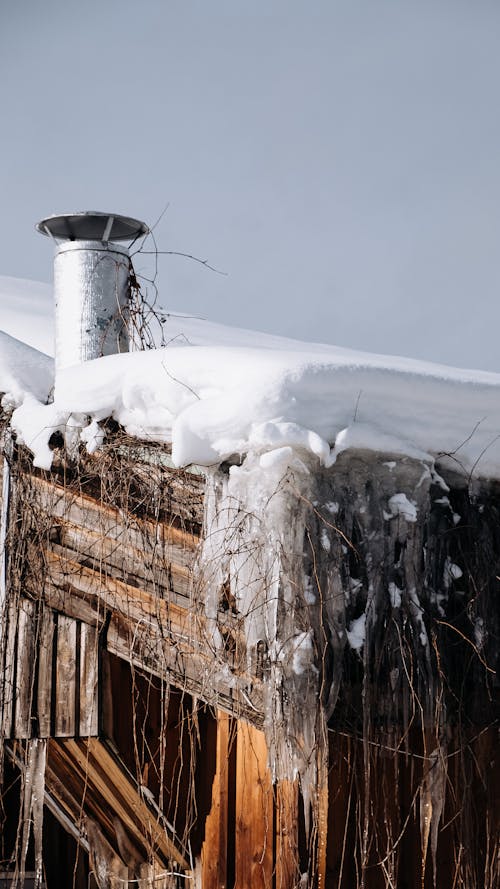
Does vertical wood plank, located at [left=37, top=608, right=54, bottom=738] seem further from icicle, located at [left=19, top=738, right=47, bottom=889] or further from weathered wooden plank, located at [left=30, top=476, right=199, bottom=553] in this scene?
weathered wooden plank, located at [left=30, top=476, right=199, bottom=553]

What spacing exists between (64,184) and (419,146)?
26157 millimetres

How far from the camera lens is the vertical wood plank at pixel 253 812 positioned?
4.51 meters

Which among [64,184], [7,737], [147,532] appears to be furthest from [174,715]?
[64,184]

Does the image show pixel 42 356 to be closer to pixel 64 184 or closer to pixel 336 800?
pixel 336 800

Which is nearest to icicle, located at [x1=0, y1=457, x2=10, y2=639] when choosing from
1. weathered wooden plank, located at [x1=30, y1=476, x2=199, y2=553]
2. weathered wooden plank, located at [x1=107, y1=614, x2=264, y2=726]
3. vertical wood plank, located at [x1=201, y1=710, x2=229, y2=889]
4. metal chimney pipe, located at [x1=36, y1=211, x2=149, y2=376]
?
weathered wooden plank, located at [x1=30, y1=476, x2=199, y2=553]

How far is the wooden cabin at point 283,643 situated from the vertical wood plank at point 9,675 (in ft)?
0.05

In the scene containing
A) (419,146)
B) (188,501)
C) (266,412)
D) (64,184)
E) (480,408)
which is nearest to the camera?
(266,412)

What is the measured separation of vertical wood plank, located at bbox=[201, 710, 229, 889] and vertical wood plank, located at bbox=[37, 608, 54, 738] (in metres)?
0.88

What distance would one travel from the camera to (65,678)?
5258mm

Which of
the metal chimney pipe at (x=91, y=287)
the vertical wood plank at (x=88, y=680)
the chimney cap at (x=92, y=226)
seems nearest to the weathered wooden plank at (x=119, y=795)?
the vertical wood plank at (x=88, y=680)

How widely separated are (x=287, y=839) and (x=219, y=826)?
97 centimetres

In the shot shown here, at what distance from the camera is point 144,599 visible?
15.7 ft

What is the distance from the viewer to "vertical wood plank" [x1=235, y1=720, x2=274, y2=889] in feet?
14.8

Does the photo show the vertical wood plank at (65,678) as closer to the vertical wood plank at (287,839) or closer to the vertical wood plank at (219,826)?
the vertical wood plank at (219,826)
